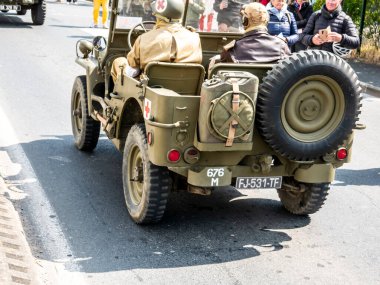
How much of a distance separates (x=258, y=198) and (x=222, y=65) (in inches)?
71.0

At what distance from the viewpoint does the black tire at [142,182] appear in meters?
5.33

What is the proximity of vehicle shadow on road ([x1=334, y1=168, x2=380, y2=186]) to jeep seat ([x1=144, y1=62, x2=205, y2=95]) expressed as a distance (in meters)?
2.28

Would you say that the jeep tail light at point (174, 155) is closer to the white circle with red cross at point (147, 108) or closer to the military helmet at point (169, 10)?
the white circle with red cross at point (147, 108)

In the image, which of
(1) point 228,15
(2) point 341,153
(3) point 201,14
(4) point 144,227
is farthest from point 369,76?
(4) point 144,227

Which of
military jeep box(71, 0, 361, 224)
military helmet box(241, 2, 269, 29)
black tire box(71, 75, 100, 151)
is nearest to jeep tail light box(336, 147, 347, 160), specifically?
military jeep box(71, 0, 361, 224)

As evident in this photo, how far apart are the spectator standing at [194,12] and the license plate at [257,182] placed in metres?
2.30

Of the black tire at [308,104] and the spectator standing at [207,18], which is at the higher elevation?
the spectator standing at [207,18]

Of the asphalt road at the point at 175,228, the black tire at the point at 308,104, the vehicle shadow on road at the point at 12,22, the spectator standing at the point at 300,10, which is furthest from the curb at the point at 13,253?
the vehicle shadow on road at the point at 12,22

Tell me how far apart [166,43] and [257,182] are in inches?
51.7

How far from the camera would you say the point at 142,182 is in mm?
5621

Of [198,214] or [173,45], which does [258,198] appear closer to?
[198,214]

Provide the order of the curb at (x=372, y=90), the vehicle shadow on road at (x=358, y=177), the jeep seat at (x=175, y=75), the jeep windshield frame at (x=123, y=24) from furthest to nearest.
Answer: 1. the curb at (x=372, y=90)
2. the vehicle shadow on road at (x=358, y=177)
3. the jeep windshield frame at (x=123, y=24)
4. the jeep seat at (x=175, y=75)

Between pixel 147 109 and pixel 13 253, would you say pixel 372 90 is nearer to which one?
pixel 147 109

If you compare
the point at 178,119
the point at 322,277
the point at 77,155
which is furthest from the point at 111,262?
the point at 77,155
